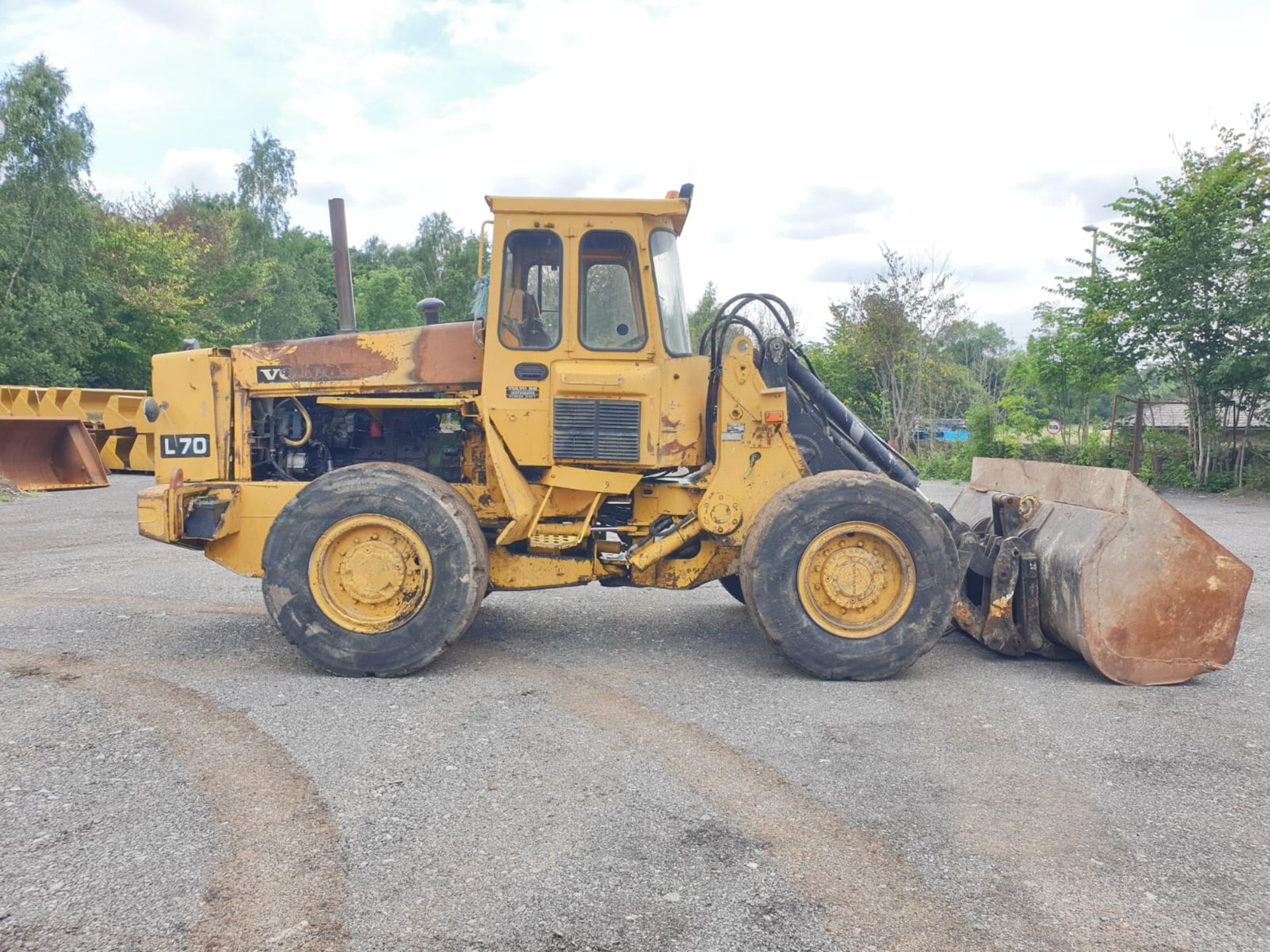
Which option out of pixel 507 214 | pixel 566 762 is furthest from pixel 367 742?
pixel 507 214

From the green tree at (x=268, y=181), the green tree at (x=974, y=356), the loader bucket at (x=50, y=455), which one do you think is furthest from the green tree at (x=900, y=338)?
the green tree at (x=268, y=181)

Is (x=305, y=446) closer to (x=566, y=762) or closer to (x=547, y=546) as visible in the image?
(x=547, y=546)

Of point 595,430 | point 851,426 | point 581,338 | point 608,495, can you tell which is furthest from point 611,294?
point 851,426

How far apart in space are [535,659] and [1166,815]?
3.54m

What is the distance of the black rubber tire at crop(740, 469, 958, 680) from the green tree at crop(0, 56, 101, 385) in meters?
25.2

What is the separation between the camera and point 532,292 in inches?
231

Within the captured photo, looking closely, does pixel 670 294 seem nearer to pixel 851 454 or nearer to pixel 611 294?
pixel 611 294

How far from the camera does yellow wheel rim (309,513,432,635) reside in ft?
18.0

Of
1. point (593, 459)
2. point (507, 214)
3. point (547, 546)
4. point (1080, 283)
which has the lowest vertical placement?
point (547, 546)

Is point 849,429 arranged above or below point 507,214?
below

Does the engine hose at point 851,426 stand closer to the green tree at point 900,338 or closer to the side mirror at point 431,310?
the side mirror at point 431,310

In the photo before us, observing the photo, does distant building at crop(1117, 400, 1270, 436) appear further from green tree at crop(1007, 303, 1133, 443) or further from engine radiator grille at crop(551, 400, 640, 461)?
engine radiator grille at crop(551, 400, 640, 461)

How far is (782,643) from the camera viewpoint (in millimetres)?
5504

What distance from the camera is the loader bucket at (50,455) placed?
15141mm
